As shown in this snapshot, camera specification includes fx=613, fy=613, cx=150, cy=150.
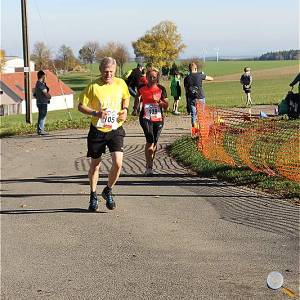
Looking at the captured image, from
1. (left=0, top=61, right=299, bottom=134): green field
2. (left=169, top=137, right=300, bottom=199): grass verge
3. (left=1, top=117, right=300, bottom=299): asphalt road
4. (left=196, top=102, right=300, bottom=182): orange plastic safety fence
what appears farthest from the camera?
(left=0, top=61, right=299, bottom=134): green field

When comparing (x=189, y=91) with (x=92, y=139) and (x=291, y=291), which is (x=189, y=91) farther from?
(x=291, y=291)

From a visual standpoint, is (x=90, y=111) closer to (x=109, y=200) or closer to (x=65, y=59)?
(x=109, y=200)

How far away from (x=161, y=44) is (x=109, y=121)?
86324mm

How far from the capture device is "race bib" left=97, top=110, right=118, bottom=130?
7405 mm

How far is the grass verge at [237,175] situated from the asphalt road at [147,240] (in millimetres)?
241

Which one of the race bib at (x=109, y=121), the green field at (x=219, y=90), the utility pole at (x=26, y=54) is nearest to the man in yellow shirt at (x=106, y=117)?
the race bib at (x=109, y=121)

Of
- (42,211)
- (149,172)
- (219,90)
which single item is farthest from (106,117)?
(219,90)

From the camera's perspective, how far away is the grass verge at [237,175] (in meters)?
Answer: 8.11

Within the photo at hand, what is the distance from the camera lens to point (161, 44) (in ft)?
303

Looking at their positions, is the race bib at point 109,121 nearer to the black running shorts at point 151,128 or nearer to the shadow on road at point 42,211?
the shadow on road at point 42,211

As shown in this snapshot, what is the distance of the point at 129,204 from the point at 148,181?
179cm

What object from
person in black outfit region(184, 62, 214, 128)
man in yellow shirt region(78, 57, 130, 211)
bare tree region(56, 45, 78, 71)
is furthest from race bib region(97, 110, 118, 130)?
bare tree region(56, 45, 78, 71)

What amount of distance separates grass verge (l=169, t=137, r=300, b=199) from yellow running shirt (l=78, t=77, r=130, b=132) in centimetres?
229

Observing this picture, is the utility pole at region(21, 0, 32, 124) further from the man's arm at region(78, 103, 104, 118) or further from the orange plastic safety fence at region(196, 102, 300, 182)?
the man's arm at region(78, 103, 104, 118)
